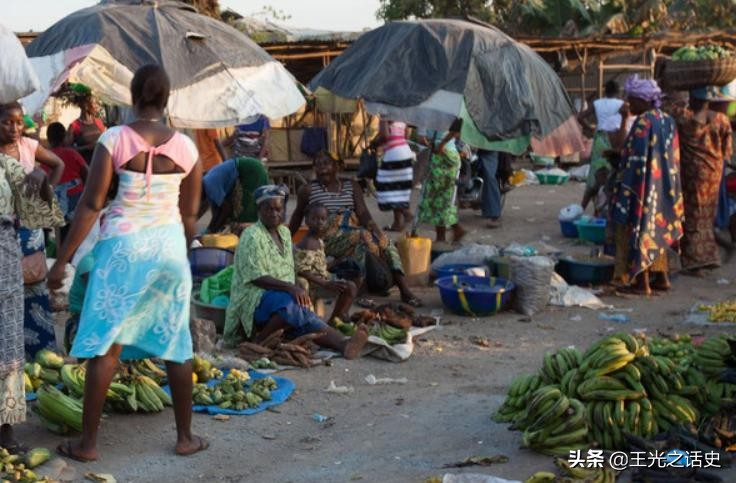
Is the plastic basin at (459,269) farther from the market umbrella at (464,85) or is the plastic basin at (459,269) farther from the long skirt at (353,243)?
the market umbrella at (464,85)

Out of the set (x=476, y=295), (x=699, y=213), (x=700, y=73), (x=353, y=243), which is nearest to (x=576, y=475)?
(x=476, y=295)

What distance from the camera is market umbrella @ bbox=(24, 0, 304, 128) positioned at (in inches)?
270

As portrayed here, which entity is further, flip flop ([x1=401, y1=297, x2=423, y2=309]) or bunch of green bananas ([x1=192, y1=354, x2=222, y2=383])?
flip flop ([x1=401, y1=297, x2=423, y2=309])

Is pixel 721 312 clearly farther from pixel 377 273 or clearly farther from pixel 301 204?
pixel 301 204

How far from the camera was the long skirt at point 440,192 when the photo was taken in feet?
35.9

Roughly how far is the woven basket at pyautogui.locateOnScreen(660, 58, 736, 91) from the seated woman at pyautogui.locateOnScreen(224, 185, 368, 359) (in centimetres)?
417

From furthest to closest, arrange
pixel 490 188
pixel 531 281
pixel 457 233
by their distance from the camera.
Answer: pixel 490 188 → pixel 457 233 → pixel 531 281

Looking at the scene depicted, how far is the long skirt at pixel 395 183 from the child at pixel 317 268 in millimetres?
4658

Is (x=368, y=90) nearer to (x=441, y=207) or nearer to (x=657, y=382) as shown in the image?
(x=441, y=207)

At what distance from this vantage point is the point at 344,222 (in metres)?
8.27

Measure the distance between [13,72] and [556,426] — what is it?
9.86ft

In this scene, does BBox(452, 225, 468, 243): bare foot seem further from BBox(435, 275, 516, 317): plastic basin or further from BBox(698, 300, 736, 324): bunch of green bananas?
BBox(698, 300, 736, 324): bunch of green bananas

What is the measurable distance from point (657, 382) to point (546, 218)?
8595mm

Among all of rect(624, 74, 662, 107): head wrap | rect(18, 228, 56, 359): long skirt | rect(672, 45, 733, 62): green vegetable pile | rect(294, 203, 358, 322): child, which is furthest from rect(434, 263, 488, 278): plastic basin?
rect(18, 228, 56, 359): long skirt
